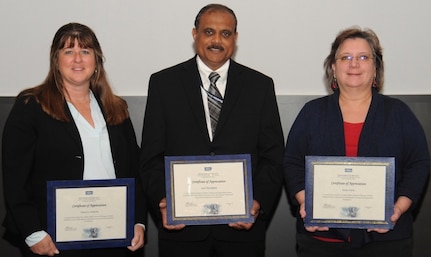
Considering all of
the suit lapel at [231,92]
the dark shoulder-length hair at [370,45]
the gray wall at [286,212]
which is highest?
the dark shoulder-length hair at [370,45]

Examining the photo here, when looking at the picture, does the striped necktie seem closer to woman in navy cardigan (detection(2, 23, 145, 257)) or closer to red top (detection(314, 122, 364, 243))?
woman in navy cardigan (detection(2, 23, 145, 257))

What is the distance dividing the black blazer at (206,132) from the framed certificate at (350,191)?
1.10 ft

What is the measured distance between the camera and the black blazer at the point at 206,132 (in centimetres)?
311

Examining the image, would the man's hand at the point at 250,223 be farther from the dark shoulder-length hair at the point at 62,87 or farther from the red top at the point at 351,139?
the dark shoulder-length hair at the point at 62,87

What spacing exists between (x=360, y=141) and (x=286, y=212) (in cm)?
149

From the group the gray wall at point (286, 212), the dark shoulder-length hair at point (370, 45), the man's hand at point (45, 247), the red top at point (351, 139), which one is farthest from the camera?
the gray wall at point (286, 212)

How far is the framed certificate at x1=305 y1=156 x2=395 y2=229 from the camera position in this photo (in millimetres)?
2840

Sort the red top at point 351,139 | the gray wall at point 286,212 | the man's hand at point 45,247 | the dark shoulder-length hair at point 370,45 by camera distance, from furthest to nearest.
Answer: the gray wall at point 286,212
the dark shoulder-length hair at point 370,45
the red top at point 351,139
the man's hand at point 45,247

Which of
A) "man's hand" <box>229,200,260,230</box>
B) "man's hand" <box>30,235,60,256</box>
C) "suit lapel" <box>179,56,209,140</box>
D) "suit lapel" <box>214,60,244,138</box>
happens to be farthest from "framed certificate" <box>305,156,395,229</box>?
"man's hand" <box>30,235,60,256</box>

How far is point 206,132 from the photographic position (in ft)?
10.2

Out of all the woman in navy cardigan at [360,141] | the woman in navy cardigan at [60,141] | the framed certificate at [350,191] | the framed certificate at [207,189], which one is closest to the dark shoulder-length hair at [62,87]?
the woman in navy cardigan at [60,141]

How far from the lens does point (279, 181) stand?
3176mm

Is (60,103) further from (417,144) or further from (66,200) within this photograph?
(417,144)

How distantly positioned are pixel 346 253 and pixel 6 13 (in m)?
2.94
